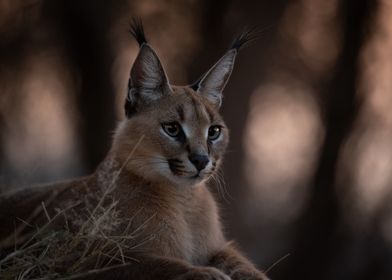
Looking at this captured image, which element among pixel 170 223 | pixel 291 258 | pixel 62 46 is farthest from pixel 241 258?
pixel 62 46

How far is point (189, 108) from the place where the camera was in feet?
22.8

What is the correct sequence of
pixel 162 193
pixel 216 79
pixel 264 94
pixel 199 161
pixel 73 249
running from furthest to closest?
pixel 264 94
pixel 216 79
pixel 162 193
pixel 199 161
pixel 73 249

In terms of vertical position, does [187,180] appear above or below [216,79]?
below

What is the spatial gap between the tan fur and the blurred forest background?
28.8 feet

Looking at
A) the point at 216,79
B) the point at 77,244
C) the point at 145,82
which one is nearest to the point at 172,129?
the point at 145,82

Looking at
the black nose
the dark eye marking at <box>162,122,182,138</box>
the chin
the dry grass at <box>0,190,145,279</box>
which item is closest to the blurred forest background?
the dark eye marking at <box>162,122,182,138</box>

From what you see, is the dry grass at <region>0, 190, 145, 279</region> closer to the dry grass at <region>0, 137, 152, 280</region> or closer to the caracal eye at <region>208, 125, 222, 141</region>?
the dry grass at <region>0, 137, 152, 280</region>

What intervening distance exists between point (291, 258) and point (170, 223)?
9.36 meters

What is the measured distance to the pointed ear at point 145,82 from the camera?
22.7 feet

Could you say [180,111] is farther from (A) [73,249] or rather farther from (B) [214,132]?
(A) [73,249]

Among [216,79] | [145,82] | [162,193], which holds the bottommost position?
[162,193]

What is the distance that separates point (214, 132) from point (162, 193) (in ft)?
1.83

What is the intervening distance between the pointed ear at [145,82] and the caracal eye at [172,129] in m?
0.28

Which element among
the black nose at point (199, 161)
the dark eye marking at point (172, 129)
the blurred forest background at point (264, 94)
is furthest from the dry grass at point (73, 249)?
the blurred forest background at point (264, 94)
